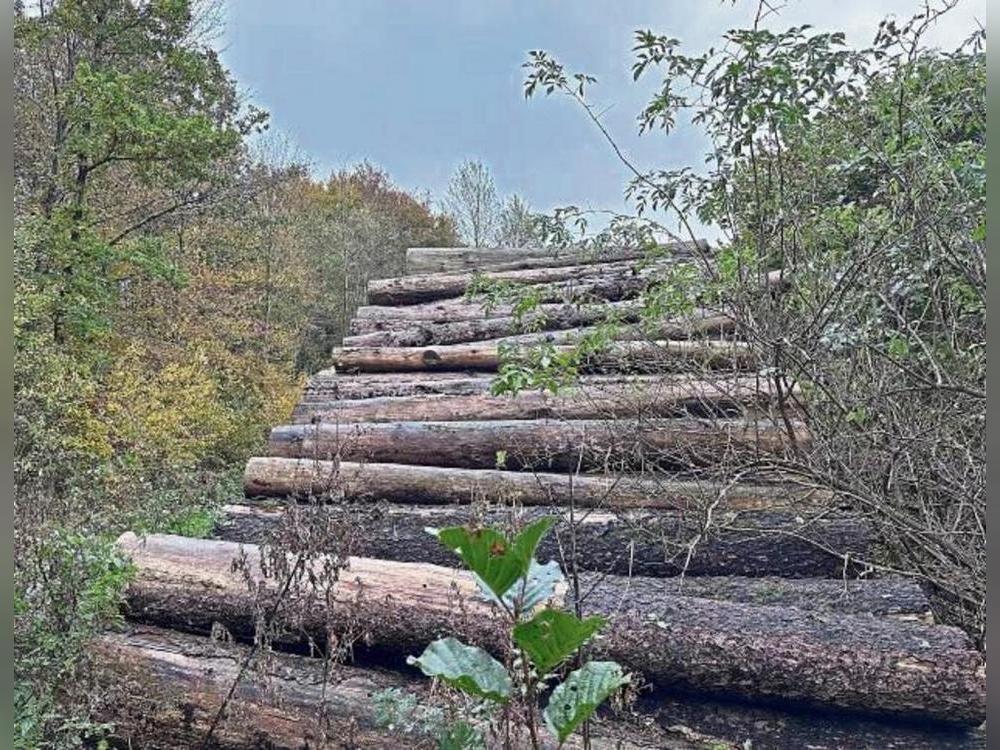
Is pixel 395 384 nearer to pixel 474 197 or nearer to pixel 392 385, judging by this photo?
pixel 392 385

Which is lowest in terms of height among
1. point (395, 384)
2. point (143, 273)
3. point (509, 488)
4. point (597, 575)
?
point (597, 575)

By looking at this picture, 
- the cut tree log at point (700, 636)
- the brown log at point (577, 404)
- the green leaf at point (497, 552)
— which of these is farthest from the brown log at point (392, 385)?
the green leaf at point (497, 552)

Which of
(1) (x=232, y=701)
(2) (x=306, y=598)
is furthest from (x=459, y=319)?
(1) (x=232, y=701)

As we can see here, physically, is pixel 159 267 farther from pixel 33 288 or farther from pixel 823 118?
pixel 823 118

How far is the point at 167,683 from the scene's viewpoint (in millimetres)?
2066

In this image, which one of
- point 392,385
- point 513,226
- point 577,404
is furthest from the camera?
point 513,226

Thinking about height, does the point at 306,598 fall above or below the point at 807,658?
above

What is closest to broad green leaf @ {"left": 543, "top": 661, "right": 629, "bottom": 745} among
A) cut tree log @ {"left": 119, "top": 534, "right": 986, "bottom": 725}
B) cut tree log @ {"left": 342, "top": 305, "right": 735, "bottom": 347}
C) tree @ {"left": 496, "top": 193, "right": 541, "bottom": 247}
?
cut tree log @ {"left": 119, "top": 534, "right": 986, "bottom": 725}

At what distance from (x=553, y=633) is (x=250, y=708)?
1343 millimetres

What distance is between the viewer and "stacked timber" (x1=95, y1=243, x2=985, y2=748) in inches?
77.0

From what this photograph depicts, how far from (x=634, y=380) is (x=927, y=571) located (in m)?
1.41

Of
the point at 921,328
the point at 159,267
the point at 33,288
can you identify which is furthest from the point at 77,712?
the point at 159,267

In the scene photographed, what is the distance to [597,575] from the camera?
2.33m

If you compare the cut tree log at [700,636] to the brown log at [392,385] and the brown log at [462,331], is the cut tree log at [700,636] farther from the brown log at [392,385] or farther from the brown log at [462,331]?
the brown log at [462,331]
